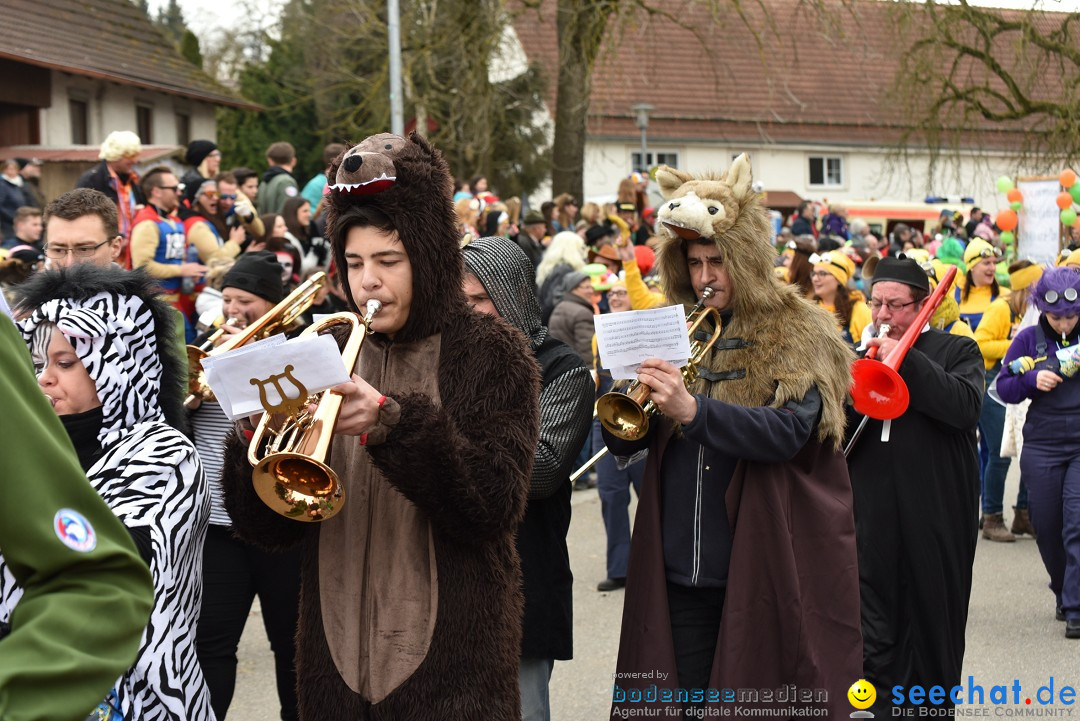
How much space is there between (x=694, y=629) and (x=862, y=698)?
91 cm

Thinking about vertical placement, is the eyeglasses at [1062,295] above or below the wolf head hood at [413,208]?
below

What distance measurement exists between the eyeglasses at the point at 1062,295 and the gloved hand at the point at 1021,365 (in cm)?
34

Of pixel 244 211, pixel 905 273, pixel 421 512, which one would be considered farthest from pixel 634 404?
pixel 244 211

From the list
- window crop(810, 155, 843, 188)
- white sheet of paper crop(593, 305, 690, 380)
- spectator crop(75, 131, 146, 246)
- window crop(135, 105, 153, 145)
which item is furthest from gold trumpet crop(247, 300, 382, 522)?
window crop(810, 155, 843, 188)

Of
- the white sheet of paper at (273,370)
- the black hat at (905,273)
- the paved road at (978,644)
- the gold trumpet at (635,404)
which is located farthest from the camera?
the paved road at (978,644)

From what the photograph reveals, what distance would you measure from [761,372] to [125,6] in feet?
83.5

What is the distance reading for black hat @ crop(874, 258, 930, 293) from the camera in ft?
17.8

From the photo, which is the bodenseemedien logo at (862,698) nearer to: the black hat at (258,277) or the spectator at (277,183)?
the black hat at (258,277)

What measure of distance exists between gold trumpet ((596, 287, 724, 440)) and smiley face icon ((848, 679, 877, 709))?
3.79ft

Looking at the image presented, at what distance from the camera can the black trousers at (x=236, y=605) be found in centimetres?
440

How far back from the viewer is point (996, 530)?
952 centimetres

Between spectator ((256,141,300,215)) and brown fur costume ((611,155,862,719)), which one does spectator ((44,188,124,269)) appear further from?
spectator ((256,141,300,215))

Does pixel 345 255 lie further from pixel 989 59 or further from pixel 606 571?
pixel 989 59

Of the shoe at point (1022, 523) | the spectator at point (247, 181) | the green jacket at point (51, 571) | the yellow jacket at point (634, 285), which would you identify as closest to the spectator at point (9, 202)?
the spectator at point (247, 181)
